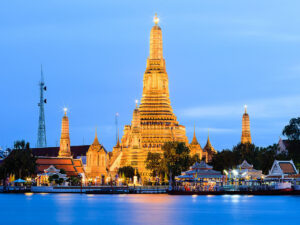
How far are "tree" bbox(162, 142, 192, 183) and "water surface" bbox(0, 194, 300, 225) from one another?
92.4 feet

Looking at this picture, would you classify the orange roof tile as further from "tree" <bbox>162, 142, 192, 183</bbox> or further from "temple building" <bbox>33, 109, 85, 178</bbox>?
"tree" <bbox>162, 142, 192, 183</bbox>

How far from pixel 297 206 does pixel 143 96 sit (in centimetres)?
6821

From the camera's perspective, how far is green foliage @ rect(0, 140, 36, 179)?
127 metres

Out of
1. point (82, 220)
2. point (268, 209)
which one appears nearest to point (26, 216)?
point (82, 220)

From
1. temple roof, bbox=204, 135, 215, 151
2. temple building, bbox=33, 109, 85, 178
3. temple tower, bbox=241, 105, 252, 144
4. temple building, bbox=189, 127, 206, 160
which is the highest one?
temple tower, bbox=241, 105, 252, 144

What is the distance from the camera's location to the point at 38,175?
13275cm

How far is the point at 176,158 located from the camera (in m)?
125

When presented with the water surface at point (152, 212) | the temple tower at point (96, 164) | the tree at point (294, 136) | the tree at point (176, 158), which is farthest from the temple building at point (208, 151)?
the water surface at point (152, 212)

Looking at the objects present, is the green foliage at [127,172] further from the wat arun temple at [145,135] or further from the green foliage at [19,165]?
the green foliage at [19,165]

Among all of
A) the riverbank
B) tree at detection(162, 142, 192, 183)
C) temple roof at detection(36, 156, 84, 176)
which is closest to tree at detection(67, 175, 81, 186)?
temple roof at detection(36, 156, 84, 176)

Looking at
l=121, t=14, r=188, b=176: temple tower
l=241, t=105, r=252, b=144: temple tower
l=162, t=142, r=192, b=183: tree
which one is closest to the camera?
l=162, t=142, r=192, b=183: tree

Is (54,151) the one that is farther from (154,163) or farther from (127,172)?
(154,163)

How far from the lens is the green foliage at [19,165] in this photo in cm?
12669

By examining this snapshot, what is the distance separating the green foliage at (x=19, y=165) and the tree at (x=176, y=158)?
20791mm
